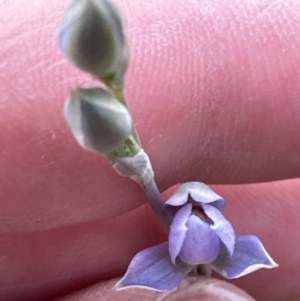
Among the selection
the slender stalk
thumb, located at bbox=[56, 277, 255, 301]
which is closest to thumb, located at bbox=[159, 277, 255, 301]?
thumb, located at bbox=[56, 277, 255, 301]

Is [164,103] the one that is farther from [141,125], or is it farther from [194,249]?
[194,249]

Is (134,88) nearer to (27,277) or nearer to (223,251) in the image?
(223,251)

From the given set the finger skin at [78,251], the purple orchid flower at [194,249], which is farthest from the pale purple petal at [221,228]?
the finger skin at [78,251]

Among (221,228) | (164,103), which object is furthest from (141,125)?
(221,228)

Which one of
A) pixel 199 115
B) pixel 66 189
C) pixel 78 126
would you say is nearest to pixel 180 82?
pixel 199 115

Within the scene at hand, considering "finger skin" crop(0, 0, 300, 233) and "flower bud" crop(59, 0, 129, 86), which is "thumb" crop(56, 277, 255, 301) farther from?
"flower bud" crop(59, 0, 129, 86)
